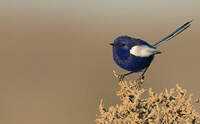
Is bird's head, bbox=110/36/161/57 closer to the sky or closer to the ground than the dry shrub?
closer to the sky

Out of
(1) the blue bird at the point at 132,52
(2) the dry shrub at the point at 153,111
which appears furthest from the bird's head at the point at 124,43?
(2) the dry shrub at the point at 153,111

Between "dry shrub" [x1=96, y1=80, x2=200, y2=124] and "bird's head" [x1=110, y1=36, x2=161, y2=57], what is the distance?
1.78ft

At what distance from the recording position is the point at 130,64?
6.19 m

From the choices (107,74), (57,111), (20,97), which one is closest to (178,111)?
(57,111)

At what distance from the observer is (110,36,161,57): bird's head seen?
19.5 ft

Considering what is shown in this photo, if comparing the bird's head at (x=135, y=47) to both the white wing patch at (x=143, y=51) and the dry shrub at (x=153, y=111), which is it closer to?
the white wing patch at (x=143, y=51)

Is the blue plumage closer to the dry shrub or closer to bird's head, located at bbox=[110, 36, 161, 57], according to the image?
bird's head, located at bbox=[110, 36, 161, 57]

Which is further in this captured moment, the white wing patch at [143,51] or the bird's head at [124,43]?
the bird's head at [124,43]

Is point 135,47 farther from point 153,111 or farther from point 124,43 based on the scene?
point 153,111

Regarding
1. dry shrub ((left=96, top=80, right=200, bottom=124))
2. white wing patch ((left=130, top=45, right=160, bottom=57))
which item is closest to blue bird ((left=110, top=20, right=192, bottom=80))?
white wing patch ((left=130, top=45, right=160, bottom=57))

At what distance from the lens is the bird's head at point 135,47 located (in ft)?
19.5

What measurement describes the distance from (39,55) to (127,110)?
1516cm

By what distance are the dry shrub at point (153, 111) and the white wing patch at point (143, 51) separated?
1.73 feet

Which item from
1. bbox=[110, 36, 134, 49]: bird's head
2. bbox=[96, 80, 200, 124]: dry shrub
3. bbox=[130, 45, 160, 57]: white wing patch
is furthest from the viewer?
bbox=[110, 36, 134, 49]: bird's head
